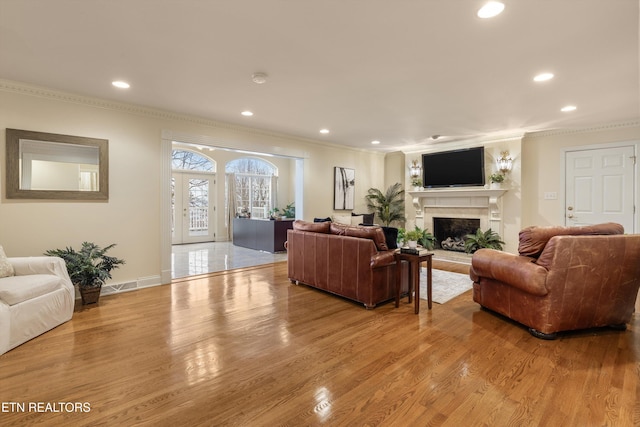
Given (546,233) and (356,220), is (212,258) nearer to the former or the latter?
(356,220)

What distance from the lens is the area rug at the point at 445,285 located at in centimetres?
381

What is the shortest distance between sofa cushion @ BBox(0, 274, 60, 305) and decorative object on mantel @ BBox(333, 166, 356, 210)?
5.02m

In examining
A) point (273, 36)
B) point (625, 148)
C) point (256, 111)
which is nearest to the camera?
point (273, 36)

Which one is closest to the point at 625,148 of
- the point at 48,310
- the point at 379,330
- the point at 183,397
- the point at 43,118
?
the point at 379,330

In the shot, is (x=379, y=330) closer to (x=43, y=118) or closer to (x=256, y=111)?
(x=256, y=111)

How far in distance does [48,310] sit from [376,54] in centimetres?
380

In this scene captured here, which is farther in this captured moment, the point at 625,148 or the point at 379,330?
the point at 625,148

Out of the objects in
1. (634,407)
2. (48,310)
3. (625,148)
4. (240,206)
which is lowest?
(634,407)

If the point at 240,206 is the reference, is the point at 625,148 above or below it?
above

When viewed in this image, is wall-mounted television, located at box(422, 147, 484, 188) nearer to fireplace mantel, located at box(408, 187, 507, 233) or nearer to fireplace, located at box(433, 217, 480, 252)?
fireplace mantel, located at box(408, 187, 507, 233)

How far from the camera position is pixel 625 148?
15.6 feet

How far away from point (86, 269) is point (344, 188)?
502 centimetres

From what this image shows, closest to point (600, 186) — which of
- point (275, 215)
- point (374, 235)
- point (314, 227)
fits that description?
point (374, 235)

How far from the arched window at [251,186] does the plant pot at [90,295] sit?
5.64m
